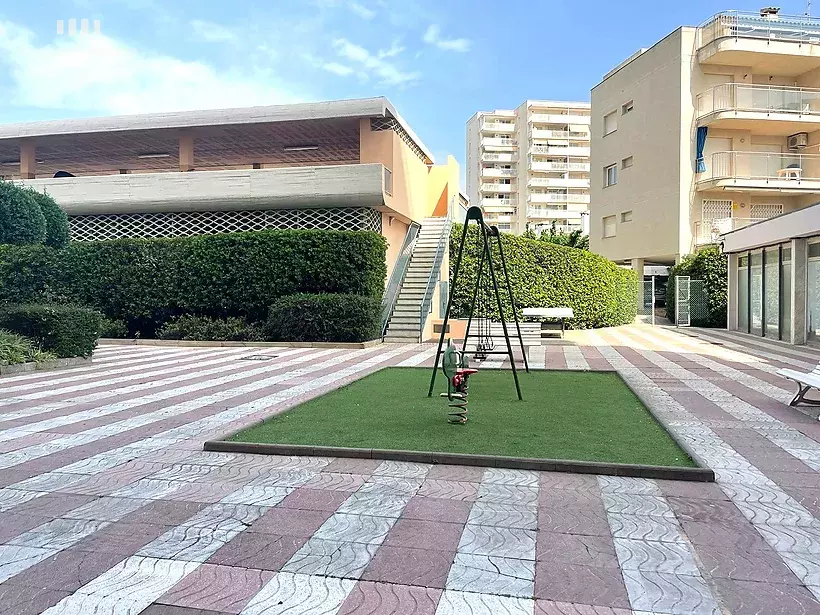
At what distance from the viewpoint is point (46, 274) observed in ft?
59.5

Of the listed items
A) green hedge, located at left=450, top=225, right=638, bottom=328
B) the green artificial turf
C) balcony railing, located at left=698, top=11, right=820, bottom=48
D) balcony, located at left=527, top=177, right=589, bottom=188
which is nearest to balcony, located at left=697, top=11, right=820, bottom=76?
balcony railing, located at left=698, top=11, right=820, bottom=48

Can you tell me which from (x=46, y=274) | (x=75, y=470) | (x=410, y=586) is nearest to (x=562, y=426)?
(x=410, y=586)

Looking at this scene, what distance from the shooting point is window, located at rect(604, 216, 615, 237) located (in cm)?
3328

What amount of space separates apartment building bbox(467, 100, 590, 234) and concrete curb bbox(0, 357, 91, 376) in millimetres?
56441

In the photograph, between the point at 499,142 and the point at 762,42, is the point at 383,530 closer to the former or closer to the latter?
the point at 762,42

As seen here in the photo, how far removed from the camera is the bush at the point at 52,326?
12.1 metres

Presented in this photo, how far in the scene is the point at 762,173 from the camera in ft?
93.5

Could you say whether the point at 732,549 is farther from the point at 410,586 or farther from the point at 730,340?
the point at 730,340

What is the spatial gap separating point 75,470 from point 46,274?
1551 centimetres

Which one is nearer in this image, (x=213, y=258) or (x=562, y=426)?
(x=562, y=426)

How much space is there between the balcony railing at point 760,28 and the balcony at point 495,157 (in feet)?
148

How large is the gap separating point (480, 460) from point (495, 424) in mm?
1409

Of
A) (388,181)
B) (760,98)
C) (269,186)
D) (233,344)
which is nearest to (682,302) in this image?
(760,98)

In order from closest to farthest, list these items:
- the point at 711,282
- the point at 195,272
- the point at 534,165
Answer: the point at 195,272, the point at 711,282, the point at 534,165
